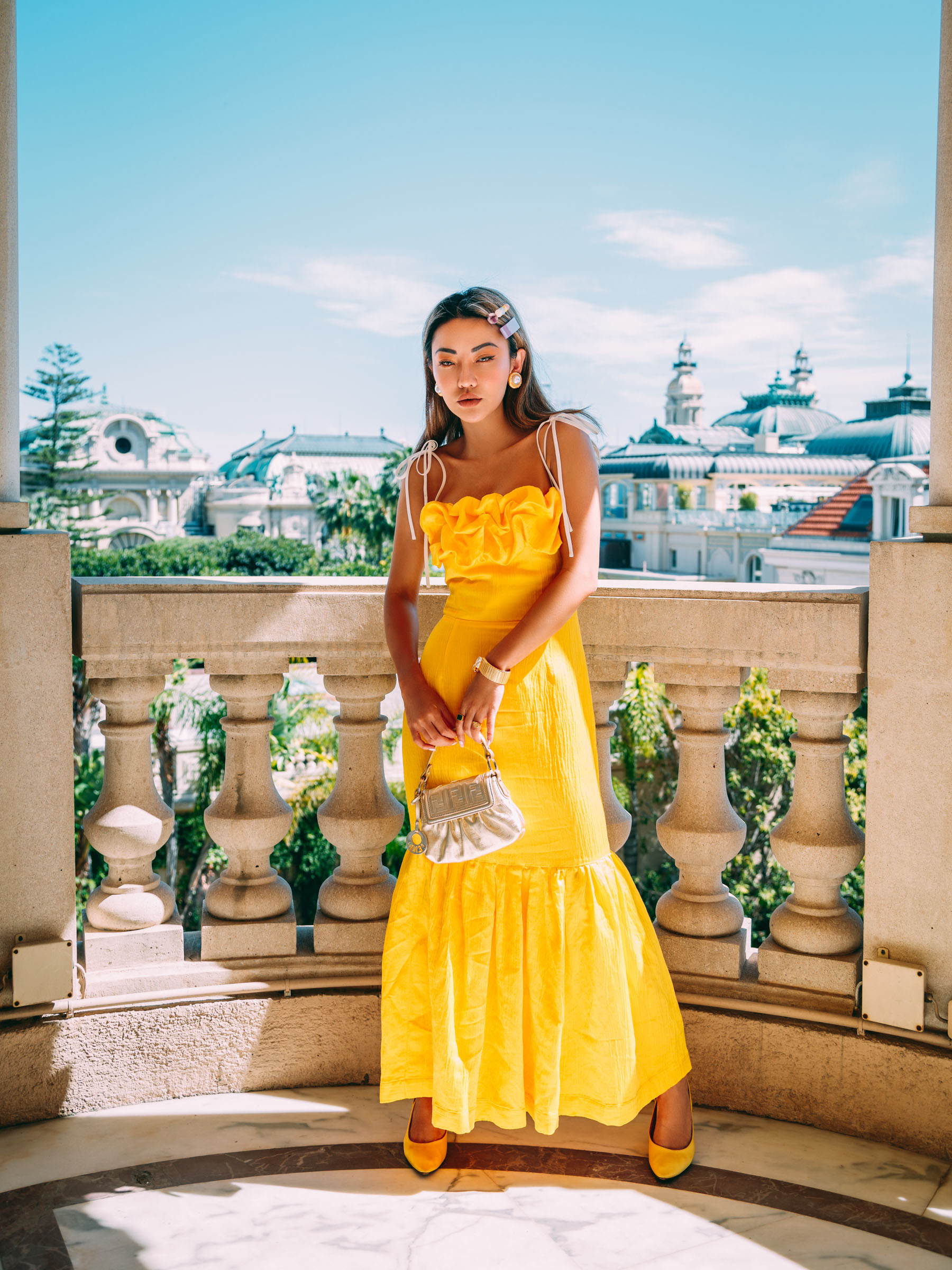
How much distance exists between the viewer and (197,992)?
8.32ft

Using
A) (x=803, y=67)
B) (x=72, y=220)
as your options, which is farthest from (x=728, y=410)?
(x=72, y=220)

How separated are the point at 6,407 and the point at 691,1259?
2.06 metres

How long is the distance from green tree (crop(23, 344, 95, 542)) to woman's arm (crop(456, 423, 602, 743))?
44.1 meters

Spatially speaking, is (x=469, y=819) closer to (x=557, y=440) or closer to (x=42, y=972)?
(x=557, y=440)

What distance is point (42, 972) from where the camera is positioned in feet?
7.95

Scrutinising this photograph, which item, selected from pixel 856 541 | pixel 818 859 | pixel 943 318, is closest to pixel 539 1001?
pixel 818 859

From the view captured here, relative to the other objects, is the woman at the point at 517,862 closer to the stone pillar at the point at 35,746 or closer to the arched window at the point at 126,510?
the stone pillar at the point at 35,746

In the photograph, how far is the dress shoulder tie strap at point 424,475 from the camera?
91.0 inches

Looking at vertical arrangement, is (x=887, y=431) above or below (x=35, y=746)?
above

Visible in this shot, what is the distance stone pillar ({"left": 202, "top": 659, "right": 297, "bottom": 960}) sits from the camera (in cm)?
256

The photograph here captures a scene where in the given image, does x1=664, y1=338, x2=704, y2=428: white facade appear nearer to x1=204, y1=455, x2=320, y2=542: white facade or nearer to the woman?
x1=204, y1=455, x2=320, y2=542: white facade

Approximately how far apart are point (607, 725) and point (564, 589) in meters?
0.63

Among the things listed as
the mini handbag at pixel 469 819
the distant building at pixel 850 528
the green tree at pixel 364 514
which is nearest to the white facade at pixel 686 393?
the distant building at pixel 850 528

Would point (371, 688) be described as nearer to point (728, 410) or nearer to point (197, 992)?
point (197, 992)
